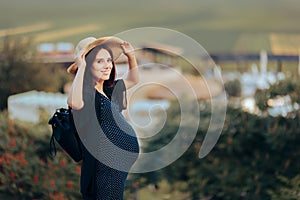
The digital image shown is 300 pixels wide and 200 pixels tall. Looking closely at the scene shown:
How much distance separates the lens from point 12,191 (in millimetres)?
5016

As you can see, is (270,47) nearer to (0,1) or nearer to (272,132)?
(0,1)

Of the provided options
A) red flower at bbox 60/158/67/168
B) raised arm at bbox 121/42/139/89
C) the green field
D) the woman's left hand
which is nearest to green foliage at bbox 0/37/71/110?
the green field

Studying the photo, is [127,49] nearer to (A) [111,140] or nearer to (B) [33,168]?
(A) [111,140]

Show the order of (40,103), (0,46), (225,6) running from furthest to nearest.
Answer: (225,6) < (0,46) < (40,103)

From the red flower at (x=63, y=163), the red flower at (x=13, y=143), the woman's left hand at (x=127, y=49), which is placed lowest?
the red flower at (x=63, y=163)

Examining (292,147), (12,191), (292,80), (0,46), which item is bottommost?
(12,191)

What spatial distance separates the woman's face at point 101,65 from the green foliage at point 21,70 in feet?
25.0

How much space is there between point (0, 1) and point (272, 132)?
974cm

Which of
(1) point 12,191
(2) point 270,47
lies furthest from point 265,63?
(1) point 12,191

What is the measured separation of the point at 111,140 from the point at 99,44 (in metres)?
0.45

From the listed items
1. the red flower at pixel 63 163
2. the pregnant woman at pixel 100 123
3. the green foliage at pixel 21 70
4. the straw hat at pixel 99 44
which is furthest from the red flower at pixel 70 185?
the green foliage at pixel 21 70

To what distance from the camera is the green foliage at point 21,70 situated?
10.2 meters

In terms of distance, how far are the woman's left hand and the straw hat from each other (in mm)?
16

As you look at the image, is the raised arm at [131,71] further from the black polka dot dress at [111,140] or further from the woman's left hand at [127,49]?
the black polka dot dress at [111,140]
